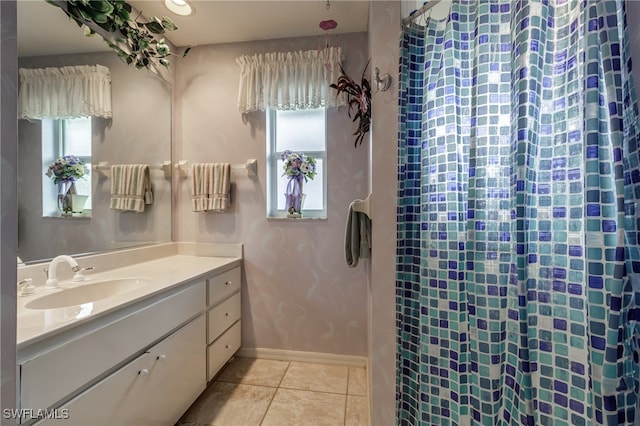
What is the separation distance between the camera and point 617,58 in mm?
591

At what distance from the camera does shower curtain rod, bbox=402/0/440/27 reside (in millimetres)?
1070

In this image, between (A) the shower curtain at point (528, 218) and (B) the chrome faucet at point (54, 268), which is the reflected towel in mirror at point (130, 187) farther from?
(A) the shower curtain at point (528, 218)

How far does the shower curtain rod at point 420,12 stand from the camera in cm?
107

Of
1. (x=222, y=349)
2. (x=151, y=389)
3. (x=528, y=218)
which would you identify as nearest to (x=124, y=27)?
(x=151, y=389)

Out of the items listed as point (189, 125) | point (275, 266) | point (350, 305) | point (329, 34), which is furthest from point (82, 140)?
point (350, 305)

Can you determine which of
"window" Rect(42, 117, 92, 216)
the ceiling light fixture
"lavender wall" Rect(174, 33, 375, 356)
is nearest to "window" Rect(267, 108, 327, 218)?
"lavender wall" Rect(174, 33, 375, 356)

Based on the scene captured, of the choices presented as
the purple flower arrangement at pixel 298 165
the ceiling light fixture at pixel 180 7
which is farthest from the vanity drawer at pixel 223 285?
the ceiling light fixture at pixel 180 7

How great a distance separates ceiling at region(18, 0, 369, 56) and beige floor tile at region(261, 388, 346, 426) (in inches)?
90.8

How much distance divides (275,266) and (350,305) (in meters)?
0.69

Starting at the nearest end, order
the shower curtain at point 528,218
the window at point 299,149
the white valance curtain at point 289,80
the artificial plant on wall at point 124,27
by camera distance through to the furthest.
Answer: the shower curtain at point 528,218 < the artificial plant on wall at point 124,27 < the white valance curtain at point 289,80 < the window at point 299,149

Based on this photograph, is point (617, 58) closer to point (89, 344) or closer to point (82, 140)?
point (89, 344)

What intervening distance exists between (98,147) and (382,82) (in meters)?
1.69

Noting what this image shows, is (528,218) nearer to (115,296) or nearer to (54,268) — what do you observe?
(115,296)

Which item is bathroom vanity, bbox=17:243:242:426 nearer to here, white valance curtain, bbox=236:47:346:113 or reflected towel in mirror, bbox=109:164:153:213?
reflected towel in mirror, bbox=109:164:153:213
